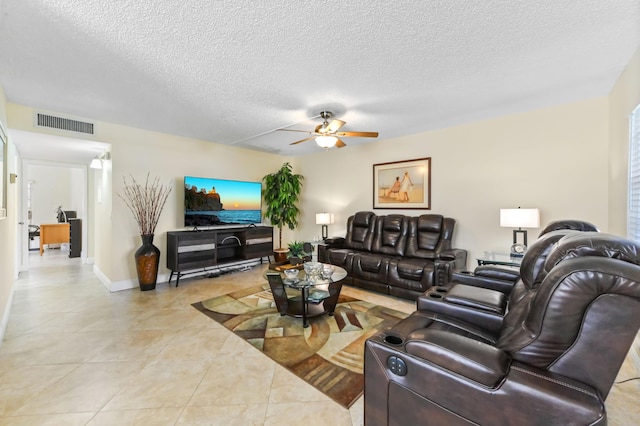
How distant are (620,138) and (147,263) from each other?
18.5ft

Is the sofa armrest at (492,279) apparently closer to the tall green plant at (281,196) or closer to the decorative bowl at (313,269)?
A: the decorative bowl at (313,269)

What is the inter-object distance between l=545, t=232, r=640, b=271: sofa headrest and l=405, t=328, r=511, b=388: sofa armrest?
53 cm

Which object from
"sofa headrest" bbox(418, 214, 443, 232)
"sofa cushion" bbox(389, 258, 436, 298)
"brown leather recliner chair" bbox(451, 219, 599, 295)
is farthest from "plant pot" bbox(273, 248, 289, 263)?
"brown leather recliner chair" bbox(451, 219, 599, 295)

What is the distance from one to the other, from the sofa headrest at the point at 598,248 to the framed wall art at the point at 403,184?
3.08 m

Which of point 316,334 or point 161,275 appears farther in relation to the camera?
point 161,275

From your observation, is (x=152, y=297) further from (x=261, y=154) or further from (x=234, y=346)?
(x=261, y=154)

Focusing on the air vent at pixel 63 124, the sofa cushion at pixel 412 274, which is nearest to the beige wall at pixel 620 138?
the sofa cushion at pixel 412 274

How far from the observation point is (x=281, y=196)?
5.42m

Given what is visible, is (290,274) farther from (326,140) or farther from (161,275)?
(161,275)

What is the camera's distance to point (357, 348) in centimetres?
229

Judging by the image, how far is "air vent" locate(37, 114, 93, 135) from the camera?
3.25 metres

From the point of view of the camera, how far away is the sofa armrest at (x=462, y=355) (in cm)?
100

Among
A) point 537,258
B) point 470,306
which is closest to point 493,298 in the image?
point 470,306

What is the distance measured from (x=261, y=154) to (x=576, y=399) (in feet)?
18.4
